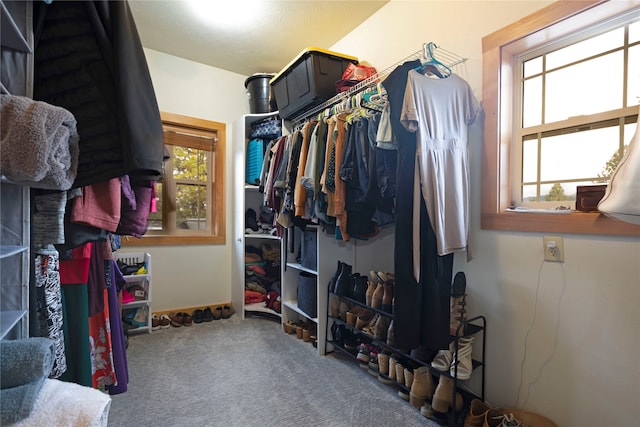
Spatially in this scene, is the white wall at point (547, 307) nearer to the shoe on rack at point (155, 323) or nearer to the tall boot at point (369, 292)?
the tall boot at point (369, 292)

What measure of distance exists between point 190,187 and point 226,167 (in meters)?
0.42

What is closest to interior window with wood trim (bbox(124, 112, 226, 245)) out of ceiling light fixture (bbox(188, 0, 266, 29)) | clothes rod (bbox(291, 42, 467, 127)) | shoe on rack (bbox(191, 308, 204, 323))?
shoe on rack (bbox(191, 308, 204, 323))

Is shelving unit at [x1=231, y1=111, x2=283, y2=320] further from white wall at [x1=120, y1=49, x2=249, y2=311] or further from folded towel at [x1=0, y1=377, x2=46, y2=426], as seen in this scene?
folded towel at [x1=0, y1=377, x2=46, y2=426]

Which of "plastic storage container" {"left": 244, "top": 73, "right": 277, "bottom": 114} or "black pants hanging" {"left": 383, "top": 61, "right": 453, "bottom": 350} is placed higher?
"plastic storage container" {"left": 244, "top": 73, "right": 277, "bottom": 114}

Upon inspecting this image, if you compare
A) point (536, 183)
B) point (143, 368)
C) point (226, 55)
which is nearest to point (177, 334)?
point (143, 368)

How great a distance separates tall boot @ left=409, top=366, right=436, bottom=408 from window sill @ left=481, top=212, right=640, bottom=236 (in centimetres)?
82

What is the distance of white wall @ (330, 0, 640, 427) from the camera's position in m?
1.17

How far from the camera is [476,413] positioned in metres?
1.42

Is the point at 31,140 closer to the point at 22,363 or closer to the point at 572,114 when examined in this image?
the point at 22,363

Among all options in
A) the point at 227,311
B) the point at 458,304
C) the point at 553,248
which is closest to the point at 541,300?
the point at 553,248

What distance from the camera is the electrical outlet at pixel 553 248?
1314 mm

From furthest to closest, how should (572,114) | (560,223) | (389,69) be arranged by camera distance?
1. (389,69)
2. (572,114)
3. (560,223)

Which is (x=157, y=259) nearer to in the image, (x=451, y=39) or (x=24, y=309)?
(x=24, y=309)

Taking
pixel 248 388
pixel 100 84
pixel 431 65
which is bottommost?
pixel 248 388
